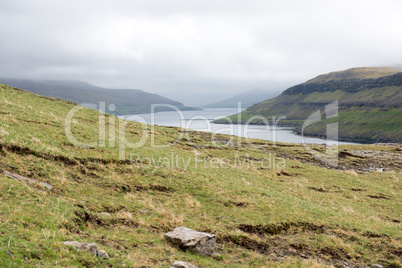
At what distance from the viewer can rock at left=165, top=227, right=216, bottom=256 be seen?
1317 cm

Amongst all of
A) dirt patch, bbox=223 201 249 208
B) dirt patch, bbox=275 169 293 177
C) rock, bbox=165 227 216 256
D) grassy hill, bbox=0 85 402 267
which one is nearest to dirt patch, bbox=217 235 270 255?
grassy hill, bbox=0 85 402 267

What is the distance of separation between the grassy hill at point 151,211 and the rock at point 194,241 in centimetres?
46

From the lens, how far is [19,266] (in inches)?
322

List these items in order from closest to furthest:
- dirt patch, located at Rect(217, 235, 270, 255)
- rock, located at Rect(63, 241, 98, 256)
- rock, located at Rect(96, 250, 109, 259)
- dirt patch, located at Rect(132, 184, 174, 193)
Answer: rock, located at Rect(63, 241, 98, 256) → rock, located at Rect(96, 250, 109, 259) → dirt patch, located at Rect(217, 235, 270, 255) → dirt patch, located at Rect(132, 184, 174, 193)

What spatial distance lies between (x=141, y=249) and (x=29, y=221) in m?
4.90

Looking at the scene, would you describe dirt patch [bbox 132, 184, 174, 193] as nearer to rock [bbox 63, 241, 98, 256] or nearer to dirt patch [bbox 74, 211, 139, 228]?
dirt patch [bbox 74, 211, 139, 228]

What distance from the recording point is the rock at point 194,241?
13172 millimetres

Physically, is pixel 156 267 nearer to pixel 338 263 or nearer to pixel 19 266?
pixel 19 266

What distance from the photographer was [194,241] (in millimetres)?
13211

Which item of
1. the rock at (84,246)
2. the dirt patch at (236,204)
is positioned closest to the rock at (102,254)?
the rock at (84,246)

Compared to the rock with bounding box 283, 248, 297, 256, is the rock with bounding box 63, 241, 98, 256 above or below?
above

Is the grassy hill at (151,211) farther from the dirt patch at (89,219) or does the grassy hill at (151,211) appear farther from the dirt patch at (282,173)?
the dirt patch at (282,173)

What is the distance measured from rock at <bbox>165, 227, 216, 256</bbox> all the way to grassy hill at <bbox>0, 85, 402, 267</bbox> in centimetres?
46

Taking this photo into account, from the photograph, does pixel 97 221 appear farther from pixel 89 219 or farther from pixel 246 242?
pixel 246 242
